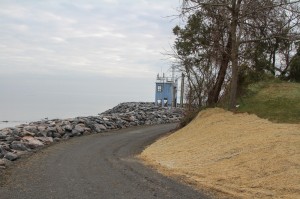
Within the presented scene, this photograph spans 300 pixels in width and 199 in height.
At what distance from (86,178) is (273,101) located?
11.6m

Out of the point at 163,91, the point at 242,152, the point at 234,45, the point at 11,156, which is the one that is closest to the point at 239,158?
the point at 242,152

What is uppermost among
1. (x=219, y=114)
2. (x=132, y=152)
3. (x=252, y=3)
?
(x=252, y=3)

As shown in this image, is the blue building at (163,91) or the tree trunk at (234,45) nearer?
the tree trunk at (234,45)

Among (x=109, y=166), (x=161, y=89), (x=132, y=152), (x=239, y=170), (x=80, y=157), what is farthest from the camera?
(x=161, y=89)

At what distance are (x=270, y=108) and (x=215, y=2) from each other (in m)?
5.35

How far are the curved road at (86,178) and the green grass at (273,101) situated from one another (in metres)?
5.25

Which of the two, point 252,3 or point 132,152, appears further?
point 252,3

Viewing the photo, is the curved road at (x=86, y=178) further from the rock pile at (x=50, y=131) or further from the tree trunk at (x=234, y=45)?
the tree trunk at (x=234, y=45)

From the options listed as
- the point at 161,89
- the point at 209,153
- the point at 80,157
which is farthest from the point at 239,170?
the point at 161,89

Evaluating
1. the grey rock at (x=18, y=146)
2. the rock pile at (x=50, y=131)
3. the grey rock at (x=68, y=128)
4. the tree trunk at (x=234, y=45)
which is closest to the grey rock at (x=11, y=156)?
the rock pile at (x=50, y=131)

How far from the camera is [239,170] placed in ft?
32.1

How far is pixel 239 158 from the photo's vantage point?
34.9 ft

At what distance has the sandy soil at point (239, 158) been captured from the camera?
8.64m

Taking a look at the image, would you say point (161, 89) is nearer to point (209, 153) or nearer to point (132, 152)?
point (132, 152)
